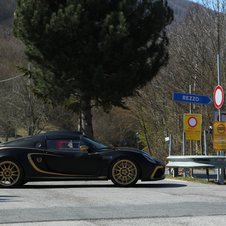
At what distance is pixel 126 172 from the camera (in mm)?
9109

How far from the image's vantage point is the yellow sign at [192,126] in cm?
1333

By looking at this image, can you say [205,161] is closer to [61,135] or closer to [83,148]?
[83,148]

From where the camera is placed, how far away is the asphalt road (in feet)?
16.5

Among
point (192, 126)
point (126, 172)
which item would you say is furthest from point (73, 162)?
point (192, 126)

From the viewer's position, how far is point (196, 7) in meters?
26.5

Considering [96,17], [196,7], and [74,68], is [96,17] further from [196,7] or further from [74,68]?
[196,7]

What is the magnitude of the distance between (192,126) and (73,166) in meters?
5.68

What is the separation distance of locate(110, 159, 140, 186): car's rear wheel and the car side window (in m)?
1.01

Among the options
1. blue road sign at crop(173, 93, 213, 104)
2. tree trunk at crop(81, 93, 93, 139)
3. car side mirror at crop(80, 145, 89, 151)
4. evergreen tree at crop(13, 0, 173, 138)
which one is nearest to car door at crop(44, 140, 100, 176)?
car side mirror at crop(80, 145, 89, 151)

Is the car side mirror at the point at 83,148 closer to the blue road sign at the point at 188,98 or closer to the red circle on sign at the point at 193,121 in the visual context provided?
the blue road sign at the point at 188,98

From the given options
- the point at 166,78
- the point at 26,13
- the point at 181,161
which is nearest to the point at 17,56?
the point at 166,78

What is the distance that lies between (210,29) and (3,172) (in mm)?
18980

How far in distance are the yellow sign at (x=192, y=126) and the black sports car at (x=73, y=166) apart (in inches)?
174

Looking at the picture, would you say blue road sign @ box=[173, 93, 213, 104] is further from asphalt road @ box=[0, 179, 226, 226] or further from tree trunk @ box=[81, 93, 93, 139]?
tree trunk @ box=[81, 93, 93, 139]
